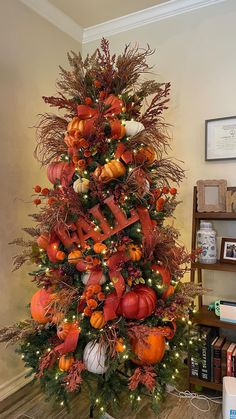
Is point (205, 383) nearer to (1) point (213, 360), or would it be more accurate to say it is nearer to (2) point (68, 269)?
(1) point (213, 360)

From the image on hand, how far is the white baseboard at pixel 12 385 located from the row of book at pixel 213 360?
116 cm

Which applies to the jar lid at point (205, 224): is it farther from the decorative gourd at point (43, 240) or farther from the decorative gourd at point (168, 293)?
the decorative gourd at point (43, 240)

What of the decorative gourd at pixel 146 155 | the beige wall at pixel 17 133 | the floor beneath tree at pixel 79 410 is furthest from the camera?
the beige wall at pixel 17 133

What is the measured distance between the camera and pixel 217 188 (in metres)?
2.09

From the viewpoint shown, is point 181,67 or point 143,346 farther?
point 181,67

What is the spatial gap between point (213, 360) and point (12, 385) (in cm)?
134

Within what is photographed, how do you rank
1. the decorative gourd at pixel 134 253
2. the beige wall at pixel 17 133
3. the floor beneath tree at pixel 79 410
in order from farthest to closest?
the beige wall at pixel 17 133 → the floor beneath tree at pixel 79 410 → the decorative gourd at pixel 134 253

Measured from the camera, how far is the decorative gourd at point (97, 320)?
139 cm

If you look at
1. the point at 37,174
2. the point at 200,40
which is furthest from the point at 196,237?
the point at 200,40

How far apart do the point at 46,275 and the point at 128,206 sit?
0.55 metres

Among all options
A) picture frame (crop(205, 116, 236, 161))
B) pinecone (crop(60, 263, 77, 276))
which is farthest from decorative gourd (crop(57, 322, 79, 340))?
picture frame (crop(205, 116, 236, 161))

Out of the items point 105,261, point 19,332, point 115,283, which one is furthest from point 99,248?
point 19,332

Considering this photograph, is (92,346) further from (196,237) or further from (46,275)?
(196,237)

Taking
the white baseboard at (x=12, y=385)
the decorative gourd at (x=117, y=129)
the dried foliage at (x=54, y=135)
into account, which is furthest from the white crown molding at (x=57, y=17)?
the white baseboard at (x=12, y=385)
